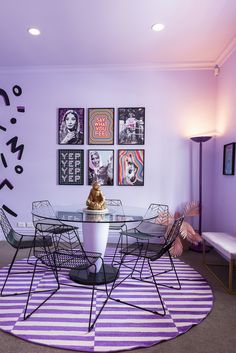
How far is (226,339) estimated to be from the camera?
186 cm

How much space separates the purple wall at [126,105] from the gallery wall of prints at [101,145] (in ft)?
0.37

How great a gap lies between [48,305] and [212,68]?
411cm

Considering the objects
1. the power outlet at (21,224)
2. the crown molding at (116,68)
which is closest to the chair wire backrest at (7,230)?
the power outlet at (21,224)

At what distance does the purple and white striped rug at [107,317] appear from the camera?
1.82 meters

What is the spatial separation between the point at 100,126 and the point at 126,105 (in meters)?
0.57

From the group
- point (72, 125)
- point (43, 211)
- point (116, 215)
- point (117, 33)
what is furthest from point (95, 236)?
point (117, 33)

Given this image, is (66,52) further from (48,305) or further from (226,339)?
(226,339)

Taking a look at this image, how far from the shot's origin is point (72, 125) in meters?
4.33

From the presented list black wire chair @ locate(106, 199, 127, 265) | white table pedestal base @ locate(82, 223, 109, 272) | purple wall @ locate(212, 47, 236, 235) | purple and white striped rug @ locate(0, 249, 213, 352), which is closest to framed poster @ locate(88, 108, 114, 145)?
black wire chair @ locate(106, 199, 127, 265)

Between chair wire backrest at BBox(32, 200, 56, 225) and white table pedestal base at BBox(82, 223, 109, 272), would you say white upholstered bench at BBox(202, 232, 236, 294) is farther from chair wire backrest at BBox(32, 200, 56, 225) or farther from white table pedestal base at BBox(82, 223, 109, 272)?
chair wire backrest at BBox(32, 200, 56, 225)

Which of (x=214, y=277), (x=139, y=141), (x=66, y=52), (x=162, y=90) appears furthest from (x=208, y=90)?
→ (x=214, y=277)

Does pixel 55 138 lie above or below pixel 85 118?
below

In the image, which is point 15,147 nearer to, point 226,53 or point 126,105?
point 126,105

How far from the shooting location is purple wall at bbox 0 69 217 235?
4199mm
